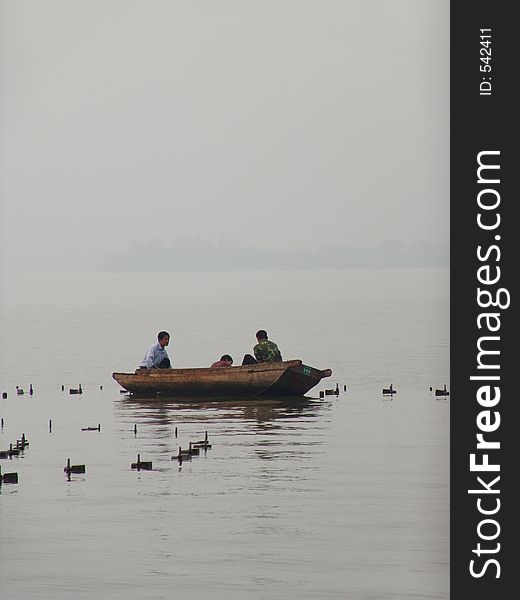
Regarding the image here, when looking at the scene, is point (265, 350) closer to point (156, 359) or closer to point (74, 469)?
point (156, 359)

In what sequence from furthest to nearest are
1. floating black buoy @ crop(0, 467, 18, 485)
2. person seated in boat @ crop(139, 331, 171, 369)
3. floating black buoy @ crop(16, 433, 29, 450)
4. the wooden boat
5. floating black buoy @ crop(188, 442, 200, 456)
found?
person seated in boat @ crop(139, 331, 171, 369) → the wooden boat → floating black buoy @ crop(16, 433, 29, 450) → floating black buoy @ crop(188, 442, 200, 456) → floating black buoy @ crop(0, 467, 18, 485)

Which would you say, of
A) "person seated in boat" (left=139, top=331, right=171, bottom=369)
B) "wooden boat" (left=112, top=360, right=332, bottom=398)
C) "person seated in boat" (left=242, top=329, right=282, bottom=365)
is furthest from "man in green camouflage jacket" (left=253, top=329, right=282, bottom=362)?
"person seated in boat" (left=139, top=331, right=171, bottom=369)

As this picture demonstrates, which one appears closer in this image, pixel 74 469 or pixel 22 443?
pixel 74 469

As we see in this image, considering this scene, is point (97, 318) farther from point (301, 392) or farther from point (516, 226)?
point (516, 226)

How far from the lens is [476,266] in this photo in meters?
11.9

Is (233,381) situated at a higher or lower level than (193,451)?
higher

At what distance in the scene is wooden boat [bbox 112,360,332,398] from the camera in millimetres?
25312

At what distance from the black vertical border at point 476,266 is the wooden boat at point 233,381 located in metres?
13.4

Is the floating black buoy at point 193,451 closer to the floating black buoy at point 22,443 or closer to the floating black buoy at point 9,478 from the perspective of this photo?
the floating black buoy at point 22,443

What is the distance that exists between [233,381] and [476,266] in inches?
540

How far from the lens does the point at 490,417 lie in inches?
464

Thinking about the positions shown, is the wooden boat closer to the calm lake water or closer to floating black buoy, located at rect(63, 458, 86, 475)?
the calm lake water

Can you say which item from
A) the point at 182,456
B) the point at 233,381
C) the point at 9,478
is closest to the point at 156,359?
the point at 233,381

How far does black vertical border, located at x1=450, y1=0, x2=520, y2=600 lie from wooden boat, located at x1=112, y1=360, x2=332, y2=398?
13.4m
